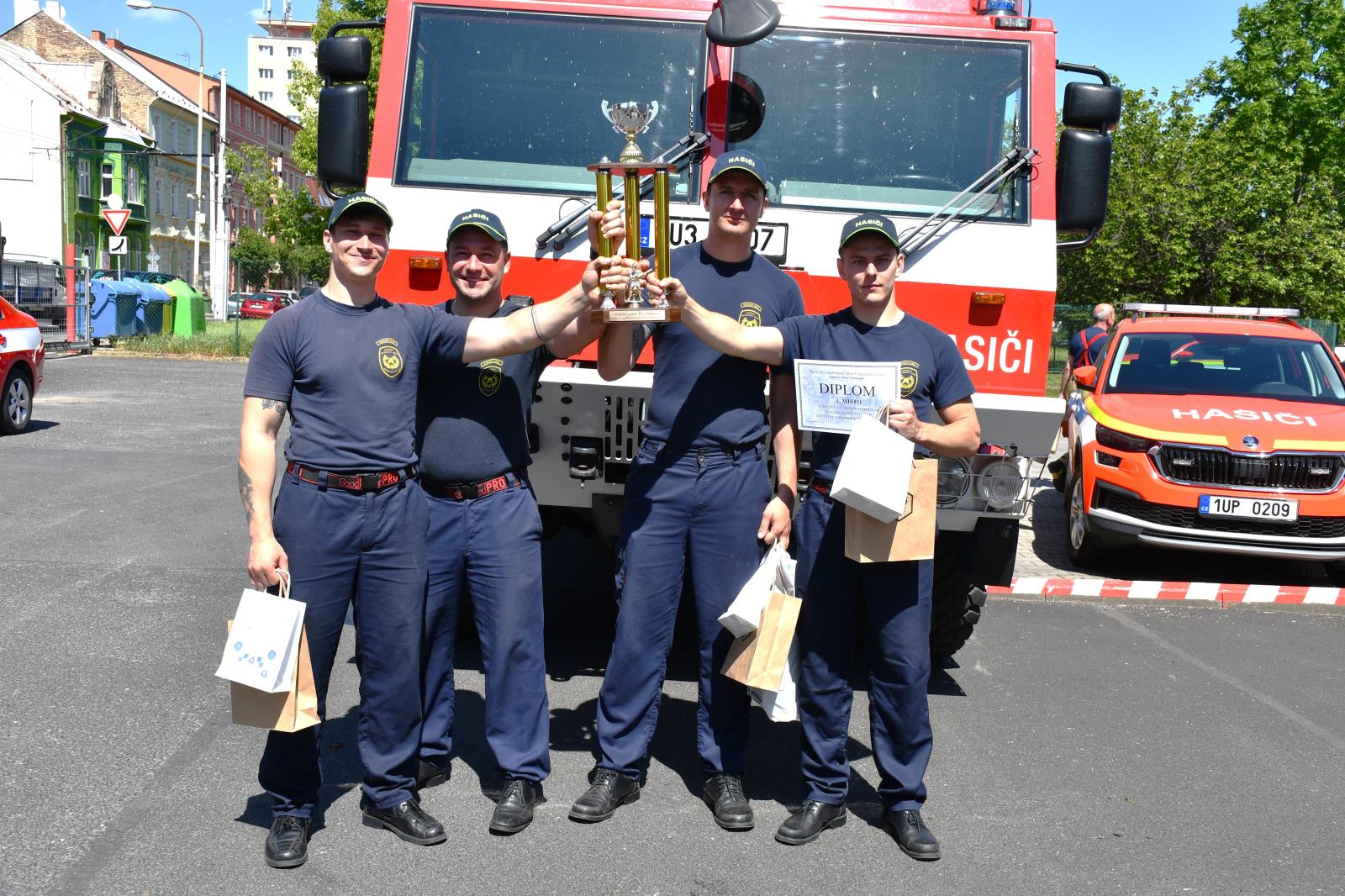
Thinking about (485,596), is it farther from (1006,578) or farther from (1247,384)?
(1247,384)

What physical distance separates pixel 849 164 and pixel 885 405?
68.1 inches

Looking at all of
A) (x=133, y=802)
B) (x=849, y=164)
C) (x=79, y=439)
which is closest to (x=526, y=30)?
(x=849, y=164)

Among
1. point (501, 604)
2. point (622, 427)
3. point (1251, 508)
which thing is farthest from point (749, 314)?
point (1251, 508)

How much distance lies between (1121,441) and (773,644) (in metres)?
5.10

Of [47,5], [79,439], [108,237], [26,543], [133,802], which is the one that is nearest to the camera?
[133,802]

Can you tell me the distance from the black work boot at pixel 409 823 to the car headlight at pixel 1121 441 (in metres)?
5.81

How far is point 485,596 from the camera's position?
4.18 m

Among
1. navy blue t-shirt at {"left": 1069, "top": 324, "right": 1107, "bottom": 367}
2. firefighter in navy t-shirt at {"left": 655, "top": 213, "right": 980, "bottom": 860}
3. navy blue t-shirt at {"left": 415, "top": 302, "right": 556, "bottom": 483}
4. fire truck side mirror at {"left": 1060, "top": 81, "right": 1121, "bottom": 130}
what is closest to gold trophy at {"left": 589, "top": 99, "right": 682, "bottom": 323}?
firefighter in navy t-shirt at {"left": 655, "top": 213, "right": 980, "bottom": 860}

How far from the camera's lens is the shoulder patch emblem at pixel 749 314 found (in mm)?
4195

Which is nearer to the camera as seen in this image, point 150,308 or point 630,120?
point 630,120

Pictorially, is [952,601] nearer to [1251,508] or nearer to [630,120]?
[630,120]

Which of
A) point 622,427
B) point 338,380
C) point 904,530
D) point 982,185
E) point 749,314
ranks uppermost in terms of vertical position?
point 982,185

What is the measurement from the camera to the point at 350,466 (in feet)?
12.4

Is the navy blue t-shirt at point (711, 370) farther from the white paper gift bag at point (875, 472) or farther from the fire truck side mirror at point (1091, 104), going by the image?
the fire truck side mirror at point (1091, 104)
